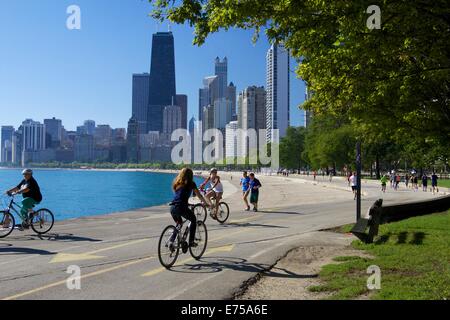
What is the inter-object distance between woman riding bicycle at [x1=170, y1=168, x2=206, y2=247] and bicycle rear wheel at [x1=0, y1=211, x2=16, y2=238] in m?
5.99

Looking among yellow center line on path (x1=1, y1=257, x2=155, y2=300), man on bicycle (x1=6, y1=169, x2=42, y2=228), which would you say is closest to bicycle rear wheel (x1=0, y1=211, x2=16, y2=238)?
man on bicycle (x1=6, y1=169, x2=42, y2=228)

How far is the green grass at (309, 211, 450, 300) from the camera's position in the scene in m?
6.51

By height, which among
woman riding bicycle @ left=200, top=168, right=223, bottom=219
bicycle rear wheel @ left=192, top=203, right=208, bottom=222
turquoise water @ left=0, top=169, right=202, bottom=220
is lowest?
turquoise water @ left=0, top=169, right=202, bottom=220

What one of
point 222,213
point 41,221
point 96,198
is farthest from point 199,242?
point 96,198

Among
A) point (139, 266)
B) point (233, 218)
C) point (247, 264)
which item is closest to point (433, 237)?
point (247, 264)

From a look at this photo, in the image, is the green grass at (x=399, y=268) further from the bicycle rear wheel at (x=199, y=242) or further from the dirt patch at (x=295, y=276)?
the bicycle rear wheel at (x=199, y=242)

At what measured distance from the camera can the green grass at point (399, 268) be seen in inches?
256

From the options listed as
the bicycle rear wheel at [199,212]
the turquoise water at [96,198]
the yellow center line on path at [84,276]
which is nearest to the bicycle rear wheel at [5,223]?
the turquoise water at [96,198]

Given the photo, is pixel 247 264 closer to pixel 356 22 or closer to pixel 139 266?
pixel 139 266

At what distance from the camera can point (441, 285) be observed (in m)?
6.73

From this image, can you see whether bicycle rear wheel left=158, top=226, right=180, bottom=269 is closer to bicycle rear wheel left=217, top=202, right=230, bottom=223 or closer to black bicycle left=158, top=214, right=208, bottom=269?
black bicycle left=158, top=214, right=208, bottom=269

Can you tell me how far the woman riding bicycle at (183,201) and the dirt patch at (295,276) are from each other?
69.4 inches

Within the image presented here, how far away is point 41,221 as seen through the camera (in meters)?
13.1

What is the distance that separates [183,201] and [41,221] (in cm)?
623
